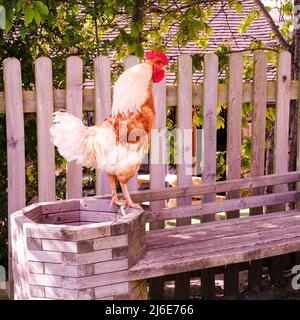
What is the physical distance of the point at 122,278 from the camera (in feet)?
9.04

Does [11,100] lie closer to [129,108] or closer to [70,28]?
[129,108]

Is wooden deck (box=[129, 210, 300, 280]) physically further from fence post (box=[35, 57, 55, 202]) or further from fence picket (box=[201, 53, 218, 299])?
fence post (box=[35, 57, 55, 202])

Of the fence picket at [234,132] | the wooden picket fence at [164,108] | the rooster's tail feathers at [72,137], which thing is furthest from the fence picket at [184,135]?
the rooster's tail feathers at [72,137]

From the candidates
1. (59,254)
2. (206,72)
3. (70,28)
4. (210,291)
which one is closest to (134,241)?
(59,254)

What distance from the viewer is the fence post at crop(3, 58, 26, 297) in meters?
3.53

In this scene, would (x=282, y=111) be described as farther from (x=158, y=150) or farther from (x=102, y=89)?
(x=102, y=89)

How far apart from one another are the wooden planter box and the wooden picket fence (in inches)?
33.7

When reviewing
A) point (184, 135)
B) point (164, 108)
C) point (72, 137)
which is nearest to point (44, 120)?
point (72, 137)

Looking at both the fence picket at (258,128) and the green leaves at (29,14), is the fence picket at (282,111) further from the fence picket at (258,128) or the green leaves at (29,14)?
the green leaves at (29,14)

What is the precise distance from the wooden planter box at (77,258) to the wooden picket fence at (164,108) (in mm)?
855

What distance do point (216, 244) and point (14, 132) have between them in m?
1.45

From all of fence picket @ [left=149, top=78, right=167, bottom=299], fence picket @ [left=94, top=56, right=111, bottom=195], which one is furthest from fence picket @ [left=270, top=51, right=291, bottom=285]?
fence picket @ [left=94, top=56, right=111, bottom=195]

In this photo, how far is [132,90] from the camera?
3006mm

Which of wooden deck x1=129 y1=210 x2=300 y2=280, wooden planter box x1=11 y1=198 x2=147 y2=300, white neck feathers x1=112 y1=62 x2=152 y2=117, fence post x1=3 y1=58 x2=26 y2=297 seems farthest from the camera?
fence post x1=3 y1=58 x2=26 y2=297
